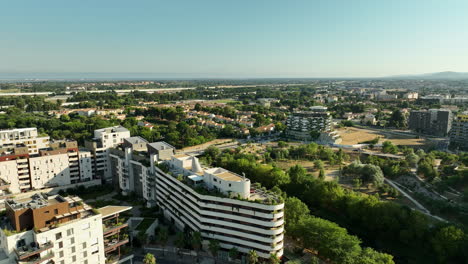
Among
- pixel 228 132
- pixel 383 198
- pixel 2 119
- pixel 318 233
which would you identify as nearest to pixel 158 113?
pixel 228 132

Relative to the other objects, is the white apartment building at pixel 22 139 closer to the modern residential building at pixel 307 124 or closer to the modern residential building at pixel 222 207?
the modern residential building at pixel 222 207

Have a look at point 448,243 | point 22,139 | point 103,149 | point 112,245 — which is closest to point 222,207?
point 112,245

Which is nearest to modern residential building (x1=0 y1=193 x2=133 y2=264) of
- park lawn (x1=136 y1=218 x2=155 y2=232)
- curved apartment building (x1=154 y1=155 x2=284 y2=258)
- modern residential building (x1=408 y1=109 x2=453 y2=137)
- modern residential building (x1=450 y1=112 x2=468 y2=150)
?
park lawn (x1=136 y1=218 x2=155 y2=232)

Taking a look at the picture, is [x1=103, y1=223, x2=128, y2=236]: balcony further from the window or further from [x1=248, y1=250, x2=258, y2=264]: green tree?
[x1=248, y1=250, x2=258, y2=264]: green tree

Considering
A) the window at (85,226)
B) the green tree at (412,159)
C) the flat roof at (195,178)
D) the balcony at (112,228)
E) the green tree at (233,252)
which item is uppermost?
the flat roof at (195,178)

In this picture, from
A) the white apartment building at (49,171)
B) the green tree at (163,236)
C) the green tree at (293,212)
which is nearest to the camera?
the green tree at (163,236)

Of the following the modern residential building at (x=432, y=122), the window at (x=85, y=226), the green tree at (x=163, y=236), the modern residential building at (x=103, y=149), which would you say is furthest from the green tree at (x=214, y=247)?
the modern residential building at (x=432, y=122)

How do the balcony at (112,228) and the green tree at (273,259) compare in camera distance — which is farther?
the green tree at (273,259)

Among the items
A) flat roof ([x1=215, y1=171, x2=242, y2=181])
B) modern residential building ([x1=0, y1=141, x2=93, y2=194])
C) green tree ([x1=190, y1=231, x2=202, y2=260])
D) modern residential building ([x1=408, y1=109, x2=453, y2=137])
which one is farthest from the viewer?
modern residential building ([x1=408, y1=109, x2=453, y2=137])
